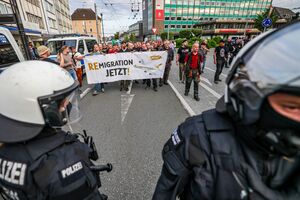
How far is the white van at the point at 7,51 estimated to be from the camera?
156 inches

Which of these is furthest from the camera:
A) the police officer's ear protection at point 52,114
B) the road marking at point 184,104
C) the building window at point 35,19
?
the building window at point 35,19

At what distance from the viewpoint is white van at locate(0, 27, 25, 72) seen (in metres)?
3.96

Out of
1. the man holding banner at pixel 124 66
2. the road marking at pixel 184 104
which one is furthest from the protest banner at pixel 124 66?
the road marking at pixel 184 104

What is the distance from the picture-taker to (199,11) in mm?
69125

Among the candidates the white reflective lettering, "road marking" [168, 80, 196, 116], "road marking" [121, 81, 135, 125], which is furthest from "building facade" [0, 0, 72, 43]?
the white reflective lettering

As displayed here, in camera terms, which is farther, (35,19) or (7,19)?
(35,19)

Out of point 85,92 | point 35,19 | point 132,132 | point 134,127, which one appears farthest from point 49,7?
point 132,132

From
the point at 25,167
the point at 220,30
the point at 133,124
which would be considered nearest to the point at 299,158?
the point at 25,167

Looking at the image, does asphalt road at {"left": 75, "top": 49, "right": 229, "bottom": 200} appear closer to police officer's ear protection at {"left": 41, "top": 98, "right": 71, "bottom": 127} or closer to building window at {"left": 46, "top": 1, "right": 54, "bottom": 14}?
police officer's ear protection at {"left": 41, "top": 98, "right": 71, "bottom": 127}

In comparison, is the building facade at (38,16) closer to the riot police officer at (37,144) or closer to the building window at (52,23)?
the building window at (52,23)

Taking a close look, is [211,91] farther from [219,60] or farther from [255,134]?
[255,134]

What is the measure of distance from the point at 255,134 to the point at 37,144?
113 cm

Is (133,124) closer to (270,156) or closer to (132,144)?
(132,144)

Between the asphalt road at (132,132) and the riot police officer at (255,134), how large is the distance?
1.65 m
